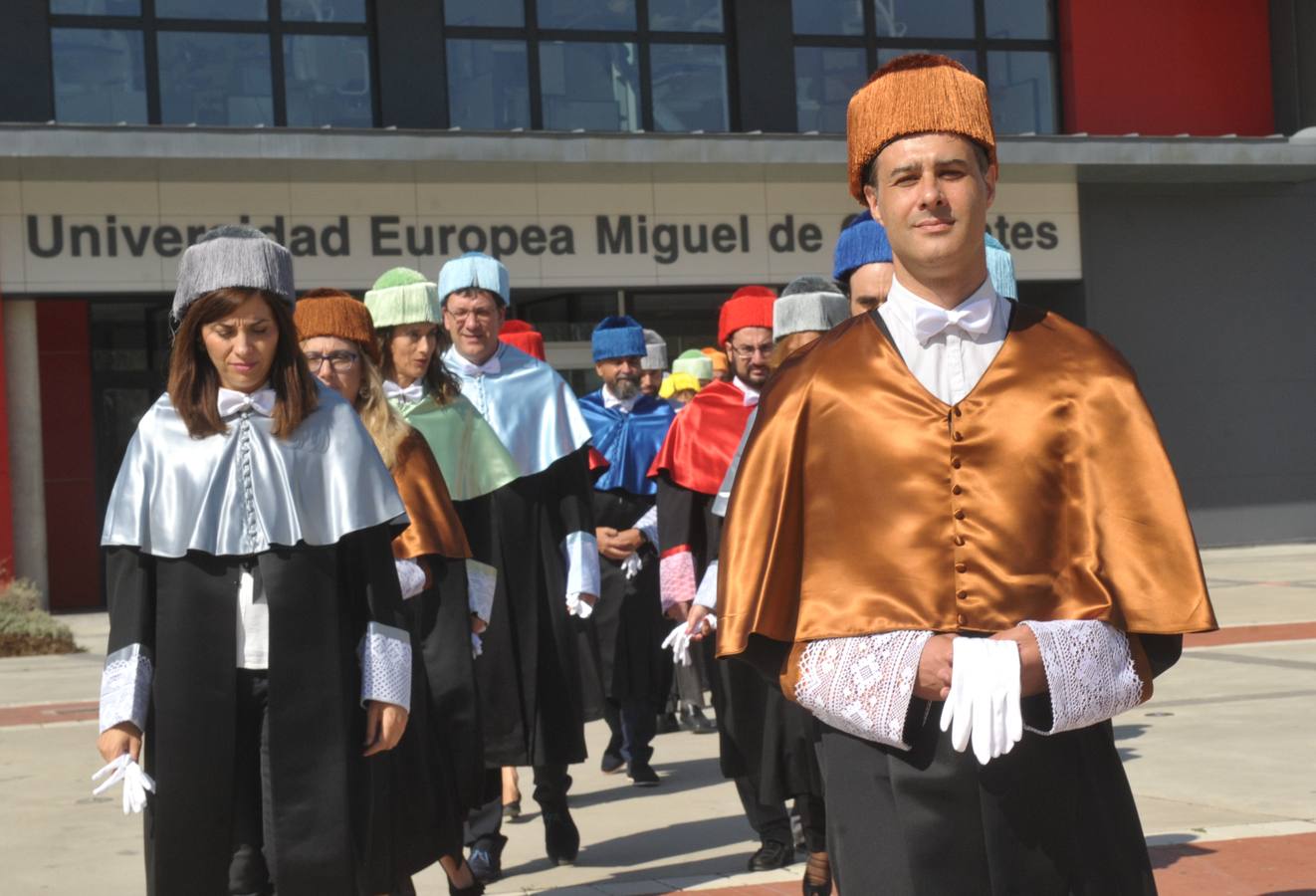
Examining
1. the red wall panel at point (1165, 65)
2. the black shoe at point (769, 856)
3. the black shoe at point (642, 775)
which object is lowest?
the black shoe at point (642, 775)

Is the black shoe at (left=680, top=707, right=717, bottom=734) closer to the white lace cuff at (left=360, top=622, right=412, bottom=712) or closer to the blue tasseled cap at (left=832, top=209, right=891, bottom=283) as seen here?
the blue tasseled cap at (left=832, top=209, right=891, bottom=283)

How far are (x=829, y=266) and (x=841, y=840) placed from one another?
59.8 feet

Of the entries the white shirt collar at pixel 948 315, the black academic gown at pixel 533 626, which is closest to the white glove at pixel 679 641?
the black academic gown at pixel 533 626

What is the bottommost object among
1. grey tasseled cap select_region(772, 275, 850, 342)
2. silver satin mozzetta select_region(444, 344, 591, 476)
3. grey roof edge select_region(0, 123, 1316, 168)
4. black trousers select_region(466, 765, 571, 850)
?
black trousers select_region(466, 765, 571, 850)

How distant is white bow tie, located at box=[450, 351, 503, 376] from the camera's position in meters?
7.33

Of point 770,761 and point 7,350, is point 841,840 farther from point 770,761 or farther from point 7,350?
point 7,350

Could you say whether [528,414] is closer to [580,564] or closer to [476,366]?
[476,366]

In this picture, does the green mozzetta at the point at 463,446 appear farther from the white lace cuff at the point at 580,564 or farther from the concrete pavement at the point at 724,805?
the concrete pavement at the point at 724,805

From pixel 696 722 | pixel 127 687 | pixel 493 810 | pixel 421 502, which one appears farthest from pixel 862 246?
pixel 696 722

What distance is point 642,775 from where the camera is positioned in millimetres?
9250

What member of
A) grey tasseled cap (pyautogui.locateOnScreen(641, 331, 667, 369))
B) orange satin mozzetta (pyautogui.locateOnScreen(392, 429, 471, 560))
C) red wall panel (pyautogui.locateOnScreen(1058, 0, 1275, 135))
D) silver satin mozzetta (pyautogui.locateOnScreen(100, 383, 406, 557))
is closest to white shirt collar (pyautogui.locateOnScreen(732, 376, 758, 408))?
orange satin mozzetta (pyautogui.locateOnScreen(392, 429, 471, 560))

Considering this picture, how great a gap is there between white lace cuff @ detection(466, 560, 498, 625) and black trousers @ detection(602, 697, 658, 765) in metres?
2.27

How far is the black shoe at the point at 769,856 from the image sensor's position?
6770mm

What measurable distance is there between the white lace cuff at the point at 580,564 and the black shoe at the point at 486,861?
963 mm
